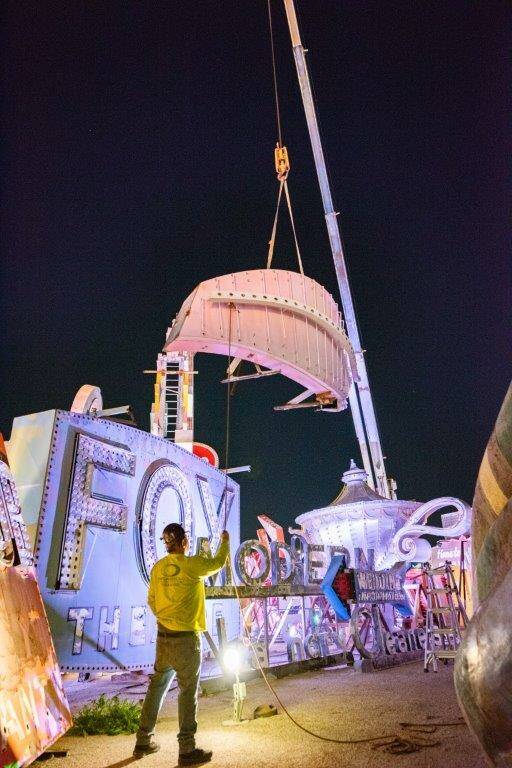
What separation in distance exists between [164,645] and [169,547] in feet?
3.36

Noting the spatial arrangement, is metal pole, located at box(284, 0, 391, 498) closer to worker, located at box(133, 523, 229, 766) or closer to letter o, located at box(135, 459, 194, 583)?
letter o, located at box(135, 459, 194, 583)

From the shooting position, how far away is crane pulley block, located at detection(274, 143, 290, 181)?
47.2ft

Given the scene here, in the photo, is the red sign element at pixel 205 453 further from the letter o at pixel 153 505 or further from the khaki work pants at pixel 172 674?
the khaki work pants at pixel 172 674

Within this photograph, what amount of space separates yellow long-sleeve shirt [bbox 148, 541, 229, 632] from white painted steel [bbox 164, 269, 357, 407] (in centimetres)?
439

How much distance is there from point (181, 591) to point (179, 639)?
0.48 m

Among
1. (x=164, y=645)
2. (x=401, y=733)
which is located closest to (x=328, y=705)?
(x=401, y=733)

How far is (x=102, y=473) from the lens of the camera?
9297 millimetres

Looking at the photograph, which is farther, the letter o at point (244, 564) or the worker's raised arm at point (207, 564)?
the letter o at point (244, 564)

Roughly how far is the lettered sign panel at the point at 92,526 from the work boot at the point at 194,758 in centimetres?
278

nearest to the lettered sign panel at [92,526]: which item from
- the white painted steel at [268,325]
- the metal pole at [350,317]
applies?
the white painted steel at [268,325]

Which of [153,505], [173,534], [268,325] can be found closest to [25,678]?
[173,534]

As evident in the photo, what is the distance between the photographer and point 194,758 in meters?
4.79

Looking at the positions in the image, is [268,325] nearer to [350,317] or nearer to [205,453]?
[205,453]

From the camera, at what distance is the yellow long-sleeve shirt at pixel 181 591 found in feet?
17.6
